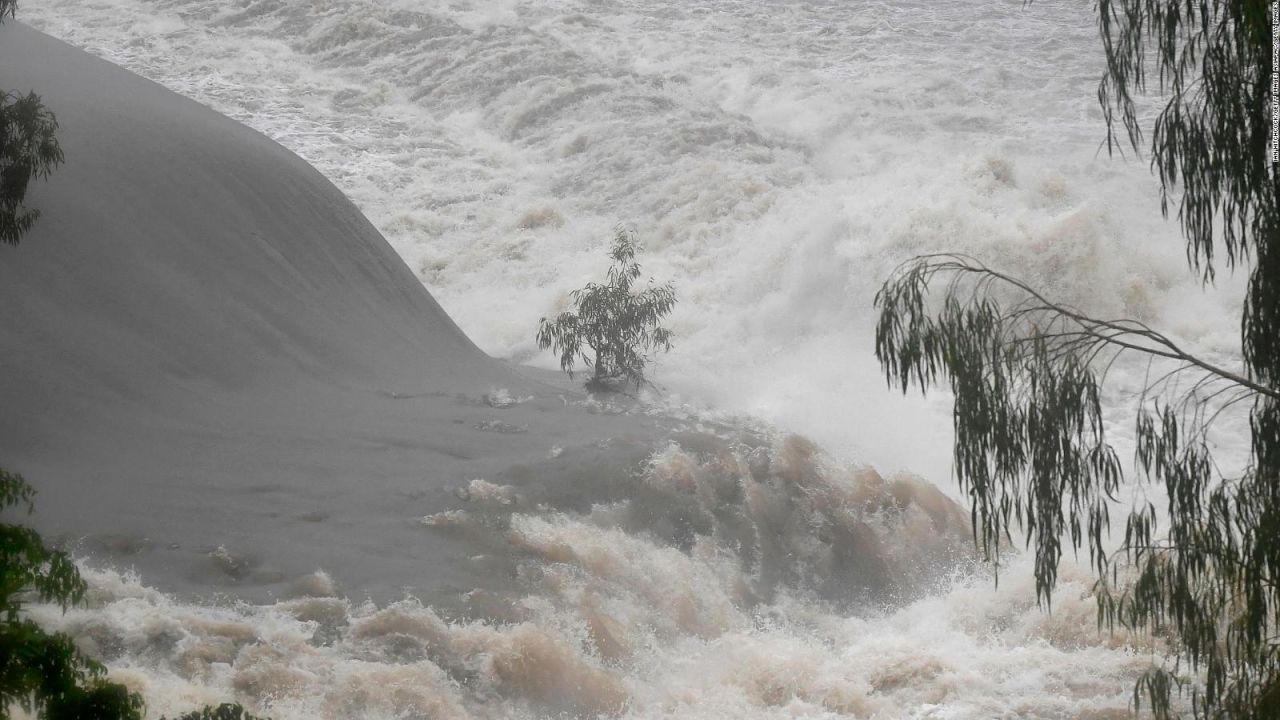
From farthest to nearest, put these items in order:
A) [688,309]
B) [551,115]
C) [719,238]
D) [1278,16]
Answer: [551,115] → [719,238] → [688,309] → [1278,16]

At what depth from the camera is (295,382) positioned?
988 centimetres

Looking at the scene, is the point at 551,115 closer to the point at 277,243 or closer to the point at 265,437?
the point at 277,243

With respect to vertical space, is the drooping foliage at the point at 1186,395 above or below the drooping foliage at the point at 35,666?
above

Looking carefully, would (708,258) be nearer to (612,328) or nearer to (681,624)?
(612,328)

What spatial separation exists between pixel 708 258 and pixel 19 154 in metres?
10.8

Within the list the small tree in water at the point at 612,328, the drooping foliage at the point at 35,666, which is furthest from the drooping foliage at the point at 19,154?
the drooping foliage at the point at 35,666

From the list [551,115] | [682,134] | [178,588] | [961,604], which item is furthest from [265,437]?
[551,115]

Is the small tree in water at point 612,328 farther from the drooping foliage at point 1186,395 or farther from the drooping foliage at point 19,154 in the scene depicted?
the drooping foliage at point 1186,395

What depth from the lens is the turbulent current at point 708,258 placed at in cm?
744

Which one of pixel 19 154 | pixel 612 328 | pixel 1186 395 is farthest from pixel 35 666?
pixel 612 328

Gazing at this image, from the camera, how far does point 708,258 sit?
59.0 feet

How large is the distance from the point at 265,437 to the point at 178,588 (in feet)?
6.55

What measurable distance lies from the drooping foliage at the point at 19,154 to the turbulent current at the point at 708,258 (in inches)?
122

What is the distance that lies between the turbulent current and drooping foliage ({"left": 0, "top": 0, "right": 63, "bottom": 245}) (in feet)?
10.2
